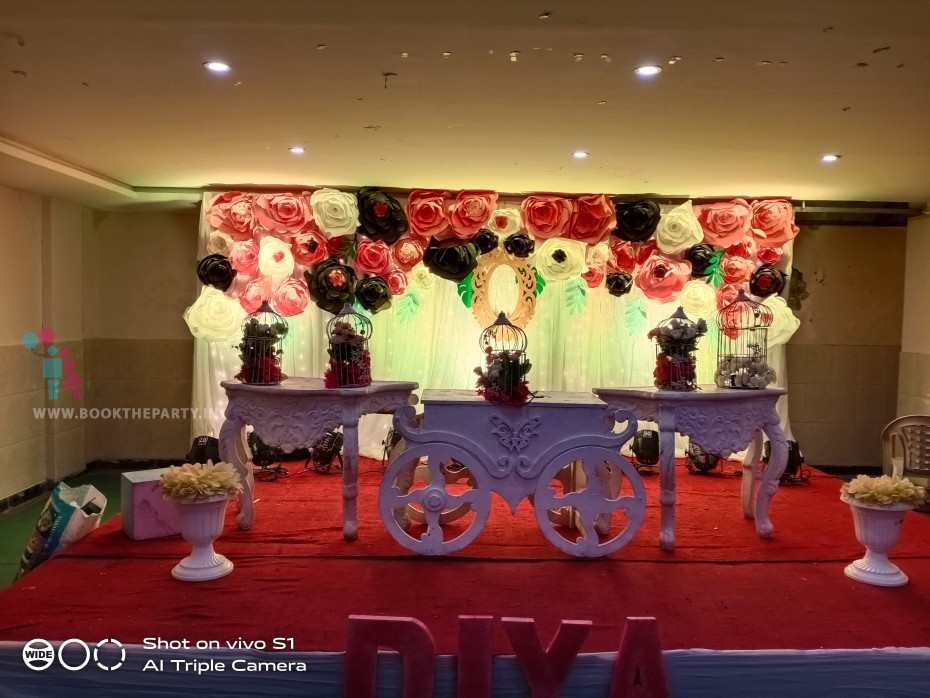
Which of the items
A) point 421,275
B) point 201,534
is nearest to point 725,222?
point 421,275

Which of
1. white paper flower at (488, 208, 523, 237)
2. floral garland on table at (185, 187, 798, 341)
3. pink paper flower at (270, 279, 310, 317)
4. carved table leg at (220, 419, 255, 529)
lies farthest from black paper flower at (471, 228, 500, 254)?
carved table leg at (220, 419, 255, 529)

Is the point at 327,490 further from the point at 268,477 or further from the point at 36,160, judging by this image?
the point at 36,160

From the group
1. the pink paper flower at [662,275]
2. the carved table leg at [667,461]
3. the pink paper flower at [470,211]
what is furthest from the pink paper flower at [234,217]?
the carved table leg at [667,461]

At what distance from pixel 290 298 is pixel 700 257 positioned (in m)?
3.29

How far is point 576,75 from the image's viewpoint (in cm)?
336

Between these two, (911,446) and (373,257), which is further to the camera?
(373,257)


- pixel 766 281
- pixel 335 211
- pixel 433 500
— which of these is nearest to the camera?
pixel 433 500

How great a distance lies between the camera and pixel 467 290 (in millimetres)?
6312

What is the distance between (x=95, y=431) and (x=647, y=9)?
6.25 metres

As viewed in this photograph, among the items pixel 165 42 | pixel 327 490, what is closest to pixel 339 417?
pixel 327 490

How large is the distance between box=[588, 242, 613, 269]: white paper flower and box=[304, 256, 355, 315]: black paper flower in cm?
194

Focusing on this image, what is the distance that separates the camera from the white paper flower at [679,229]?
603 centimetres

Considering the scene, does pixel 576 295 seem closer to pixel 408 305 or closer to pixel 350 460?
pixel 408 305

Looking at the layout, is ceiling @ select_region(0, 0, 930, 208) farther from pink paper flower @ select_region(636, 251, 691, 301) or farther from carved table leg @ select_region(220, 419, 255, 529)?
carved table leg @ select_region(220, 419, 255, 529)
